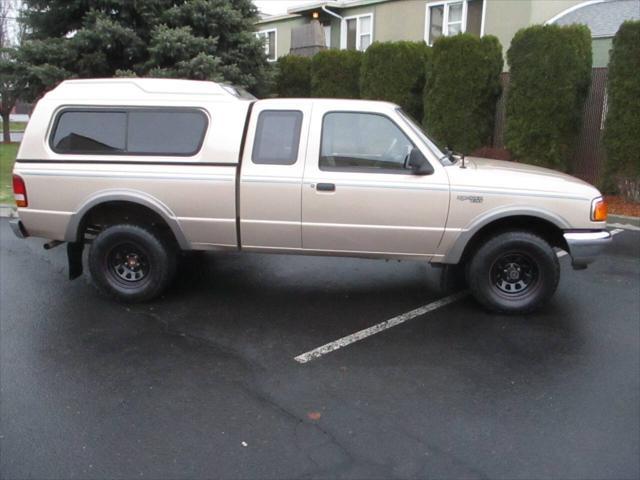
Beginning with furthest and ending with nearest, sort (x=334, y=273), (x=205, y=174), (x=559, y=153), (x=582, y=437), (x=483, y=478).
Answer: (x=559, y=153)
(x=334, y=273)
(x=205, y=174)
(x=582, y=437)
(x=483, y=478)

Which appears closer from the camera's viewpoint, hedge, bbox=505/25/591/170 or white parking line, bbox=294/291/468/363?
white parking line, bbox=294/291/468/363

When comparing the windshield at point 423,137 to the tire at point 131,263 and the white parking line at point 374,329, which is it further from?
the tire at point 131,263

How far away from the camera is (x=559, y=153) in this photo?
10.7 m

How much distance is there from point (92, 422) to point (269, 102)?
3.11 meters

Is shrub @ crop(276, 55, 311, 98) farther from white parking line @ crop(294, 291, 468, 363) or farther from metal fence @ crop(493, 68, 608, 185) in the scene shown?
white parking line @ crop(294, 291, 468, 363)

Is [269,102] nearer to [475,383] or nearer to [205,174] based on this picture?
[205,174]

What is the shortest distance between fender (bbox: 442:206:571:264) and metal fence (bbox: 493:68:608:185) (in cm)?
686

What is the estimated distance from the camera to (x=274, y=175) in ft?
16.2

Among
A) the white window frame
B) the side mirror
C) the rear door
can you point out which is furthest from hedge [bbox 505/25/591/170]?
the white window frame

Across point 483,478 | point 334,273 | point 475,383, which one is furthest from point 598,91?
point 483,478

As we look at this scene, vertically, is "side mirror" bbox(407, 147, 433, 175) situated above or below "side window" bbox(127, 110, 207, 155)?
below

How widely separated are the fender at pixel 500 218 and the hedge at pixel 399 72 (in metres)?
8.49

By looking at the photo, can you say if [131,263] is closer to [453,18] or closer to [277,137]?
[277,137]

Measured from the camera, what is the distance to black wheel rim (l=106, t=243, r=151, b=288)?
539cm
